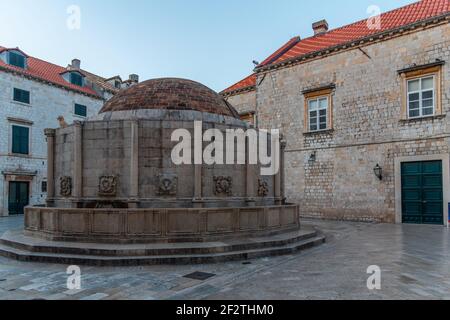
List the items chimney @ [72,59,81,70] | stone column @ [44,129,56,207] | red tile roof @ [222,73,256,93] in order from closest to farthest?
stone column @ [44,129,56,207] → red tile roof @ [222,73,256,93] → chimney @ [72,59,81,70]

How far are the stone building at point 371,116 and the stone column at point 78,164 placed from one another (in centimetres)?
1474

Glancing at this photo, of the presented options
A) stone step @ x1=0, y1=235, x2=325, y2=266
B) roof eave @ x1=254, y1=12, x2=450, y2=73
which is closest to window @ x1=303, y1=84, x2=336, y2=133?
roof eave @ x1=254, y1=12, x2=450, y2=73

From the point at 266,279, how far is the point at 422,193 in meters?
13.6

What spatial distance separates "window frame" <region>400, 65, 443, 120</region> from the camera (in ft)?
52.0

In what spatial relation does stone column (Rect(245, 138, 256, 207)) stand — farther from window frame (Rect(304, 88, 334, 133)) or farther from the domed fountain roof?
window frame (Rect(304, 88, 334, 133))

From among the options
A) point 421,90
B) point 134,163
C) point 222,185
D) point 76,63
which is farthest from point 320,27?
point 76,63

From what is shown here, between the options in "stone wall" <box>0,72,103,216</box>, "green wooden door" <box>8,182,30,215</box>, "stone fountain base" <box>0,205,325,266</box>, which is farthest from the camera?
"green wooden door" <box>8,182,30,215</box>

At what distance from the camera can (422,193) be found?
16.5m

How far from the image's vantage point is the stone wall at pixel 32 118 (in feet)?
75.9

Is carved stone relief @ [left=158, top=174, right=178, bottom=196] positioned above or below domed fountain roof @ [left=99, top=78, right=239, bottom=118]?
below

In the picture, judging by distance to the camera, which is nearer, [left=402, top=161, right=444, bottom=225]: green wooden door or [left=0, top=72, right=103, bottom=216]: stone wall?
[left=402, top=161, right=444, bottom=225]: green wooden door

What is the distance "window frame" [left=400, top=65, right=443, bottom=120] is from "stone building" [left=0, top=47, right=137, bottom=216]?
71.0 feet

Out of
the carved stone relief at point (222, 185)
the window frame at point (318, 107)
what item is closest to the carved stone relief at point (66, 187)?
the carved stone relief at point (222, 185)
